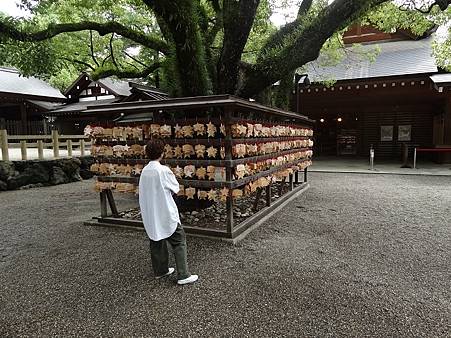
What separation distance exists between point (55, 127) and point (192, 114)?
22172 mm

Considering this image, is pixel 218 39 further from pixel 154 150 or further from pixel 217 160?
pixel 154 150

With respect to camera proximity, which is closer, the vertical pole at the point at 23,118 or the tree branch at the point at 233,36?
the tree branch at the point at 233,36

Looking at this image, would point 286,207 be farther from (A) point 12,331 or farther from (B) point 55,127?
(B) point 55,127

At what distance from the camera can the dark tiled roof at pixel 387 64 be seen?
13328 mm

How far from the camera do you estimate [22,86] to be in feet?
66.4

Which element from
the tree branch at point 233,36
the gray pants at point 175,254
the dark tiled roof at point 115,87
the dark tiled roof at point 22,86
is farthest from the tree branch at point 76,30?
the dark tiled roof at point 115,87

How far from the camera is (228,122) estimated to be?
4570mm

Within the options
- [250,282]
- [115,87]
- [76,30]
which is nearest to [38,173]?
[76,30]

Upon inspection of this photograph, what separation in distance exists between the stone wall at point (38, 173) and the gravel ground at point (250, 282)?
523 centimetres

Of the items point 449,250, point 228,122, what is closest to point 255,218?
point 228,122

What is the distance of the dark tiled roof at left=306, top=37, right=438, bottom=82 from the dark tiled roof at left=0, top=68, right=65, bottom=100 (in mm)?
18401

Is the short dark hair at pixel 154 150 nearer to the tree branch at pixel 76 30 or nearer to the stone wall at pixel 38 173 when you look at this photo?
the tree branch at pixel 76 30

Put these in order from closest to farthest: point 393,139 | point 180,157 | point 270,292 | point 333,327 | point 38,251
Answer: point 333,327, point 270,292, point 38,251, point 180,157, point 393,139

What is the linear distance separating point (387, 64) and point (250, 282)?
15.2 meters
